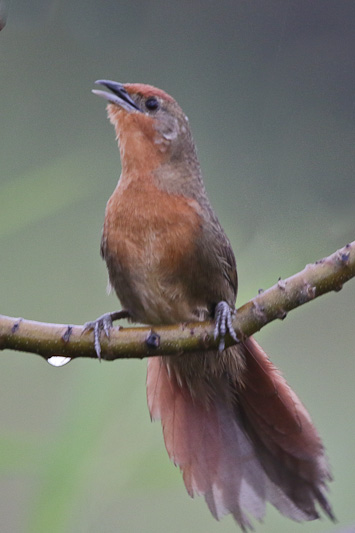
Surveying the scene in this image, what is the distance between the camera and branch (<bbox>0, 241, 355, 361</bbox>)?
1398mm

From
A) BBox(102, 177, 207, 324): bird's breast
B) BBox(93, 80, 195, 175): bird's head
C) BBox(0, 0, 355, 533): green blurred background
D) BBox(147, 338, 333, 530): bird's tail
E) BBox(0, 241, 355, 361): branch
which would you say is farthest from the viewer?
BBox(0, 0, 355, 533): green blurred background

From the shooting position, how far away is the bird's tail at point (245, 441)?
172cm

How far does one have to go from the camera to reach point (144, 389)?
220 cm

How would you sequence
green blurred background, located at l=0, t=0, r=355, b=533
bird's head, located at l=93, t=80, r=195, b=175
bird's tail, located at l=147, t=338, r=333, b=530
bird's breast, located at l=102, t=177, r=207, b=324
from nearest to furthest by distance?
bird's tail, located at l=147, t=338, r=333, b=530
bird's breast, located at l=102, t=177, r=207, b=324
bird's head, located at l=93, t=80, r=195, b=175
green blurred background, located at l=0, t=0, r=355, b=533

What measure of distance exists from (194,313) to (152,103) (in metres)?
0.55

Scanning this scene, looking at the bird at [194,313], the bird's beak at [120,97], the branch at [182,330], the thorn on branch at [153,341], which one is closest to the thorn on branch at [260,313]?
the branch at [182,330]

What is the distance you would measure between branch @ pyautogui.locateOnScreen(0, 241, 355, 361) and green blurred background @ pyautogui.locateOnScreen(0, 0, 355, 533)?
0.51 metres

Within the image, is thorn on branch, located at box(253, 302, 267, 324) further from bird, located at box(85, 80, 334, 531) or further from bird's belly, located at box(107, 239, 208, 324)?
bird's belly, located at box(107, 239, 208, 324)

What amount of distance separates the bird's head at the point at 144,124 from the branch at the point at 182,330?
603 mm

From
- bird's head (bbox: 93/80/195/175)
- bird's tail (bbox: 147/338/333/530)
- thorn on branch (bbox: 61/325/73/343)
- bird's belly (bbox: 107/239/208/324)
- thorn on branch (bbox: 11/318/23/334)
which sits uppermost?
bird's head (bbox: 93/80/195/175)

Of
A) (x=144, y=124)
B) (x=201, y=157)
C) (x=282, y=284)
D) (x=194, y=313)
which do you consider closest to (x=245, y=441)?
(x=194, y=313)

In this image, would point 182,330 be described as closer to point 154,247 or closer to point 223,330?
point 223,330

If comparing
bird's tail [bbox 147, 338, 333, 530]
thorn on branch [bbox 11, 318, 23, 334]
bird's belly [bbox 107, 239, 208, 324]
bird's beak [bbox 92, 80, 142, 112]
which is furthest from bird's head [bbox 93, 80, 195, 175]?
thorn on branch [bbox 11, 318, 23, 334]

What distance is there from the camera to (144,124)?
79.5 inches
